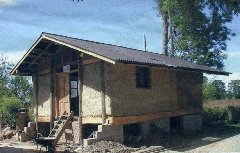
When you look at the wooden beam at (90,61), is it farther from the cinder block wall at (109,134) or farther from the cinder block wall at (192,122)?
the cinder block wall at (192,122)

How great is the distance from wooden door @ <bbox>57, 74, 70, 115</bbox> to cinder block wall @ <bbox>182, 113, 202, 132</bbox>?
767cm

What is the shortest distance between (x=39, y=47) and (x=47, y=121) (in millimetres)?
4288

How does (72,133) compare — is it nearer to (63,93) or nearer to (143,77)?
(63,93)

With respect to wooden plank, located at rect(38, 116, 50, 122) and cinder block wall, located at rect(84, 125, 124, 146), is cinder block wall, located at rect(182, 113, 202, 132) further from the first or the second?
Answer: wooden plank, located at rect(38, 116, 50, 122)

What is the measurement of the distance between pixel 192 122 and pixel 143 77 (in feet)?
20.4

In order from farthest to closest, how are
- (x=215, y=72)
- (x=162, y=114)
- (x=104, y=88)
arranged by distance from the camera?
(x=215, y=72) → (x=162, y=114) → (x=104, y=88)

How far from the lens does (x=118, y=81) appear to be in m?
15.4

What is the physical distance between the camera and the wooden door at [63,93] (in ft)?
57.9

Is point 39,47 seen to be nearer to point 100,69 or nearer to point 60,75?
point 60,75

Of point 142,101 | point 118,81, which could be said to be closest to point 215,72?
point 142,101

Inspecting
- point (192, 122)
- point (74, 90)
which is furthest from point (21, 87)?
point (192, 122)

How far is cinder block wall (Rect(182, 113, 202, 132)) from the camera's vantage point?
20.7 m

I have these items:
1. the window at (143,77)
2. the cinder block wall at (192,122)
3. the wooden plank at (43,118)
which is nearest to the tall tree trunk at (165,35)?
the cinder block wall at (192,122)

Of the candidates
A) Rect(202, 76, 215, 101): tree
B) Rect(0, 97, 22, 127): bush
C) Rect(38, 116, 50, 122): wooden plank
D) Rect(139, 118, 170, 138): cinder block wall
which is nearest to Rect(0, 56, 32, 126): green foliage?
Rect(0, 97, 22, 127): bush
